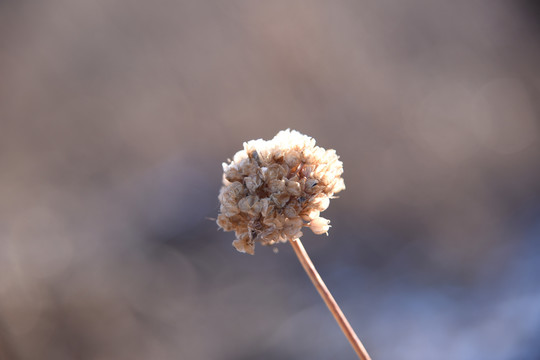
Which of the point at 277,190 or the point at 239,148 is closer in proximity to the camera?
the point at 277,190

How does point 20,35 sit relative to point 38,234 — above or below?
above

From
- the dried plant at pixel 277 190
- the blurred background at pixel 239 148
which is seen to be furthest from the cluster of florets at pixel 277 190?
the blurred background at pixel 239 148

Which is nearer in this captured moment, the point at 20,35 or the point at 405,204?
the point at 20,35

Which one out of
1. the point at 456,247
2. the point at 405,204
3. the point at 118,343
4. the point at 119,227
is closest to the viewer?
the point at 118,343

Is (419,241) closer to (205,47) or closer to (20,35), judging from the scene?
(205,47)

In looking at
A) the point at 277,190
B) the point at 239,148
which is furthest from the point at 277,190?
the point at 239,148

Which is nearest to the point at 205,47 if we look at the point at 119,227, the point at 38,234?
the point at 119,227

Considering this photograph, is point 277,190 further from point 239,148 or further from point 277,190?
point 239,148

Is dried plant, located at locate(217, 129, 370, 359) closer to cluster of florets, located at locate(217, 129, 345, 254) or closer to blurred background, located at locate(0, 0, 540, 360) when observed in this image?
cluster of florets, located at locate(217, 129, 345, 254)
